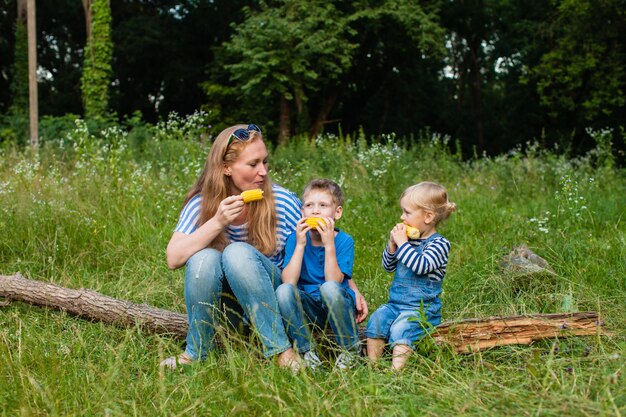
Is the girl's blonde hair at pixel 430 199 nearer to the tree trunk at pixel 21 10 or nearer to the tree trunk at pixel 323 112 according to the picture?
the tree trunk at pixel 323 112

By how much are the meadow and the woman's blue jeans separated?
0.43 feet

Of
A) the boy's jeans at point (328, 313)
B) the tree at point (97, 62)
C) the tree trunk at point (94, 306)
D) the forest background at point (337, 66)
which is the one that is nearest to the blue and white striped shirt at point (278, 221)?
the boy's jeans at point (328, 313)

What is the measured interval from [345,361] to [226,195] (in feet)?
3.63

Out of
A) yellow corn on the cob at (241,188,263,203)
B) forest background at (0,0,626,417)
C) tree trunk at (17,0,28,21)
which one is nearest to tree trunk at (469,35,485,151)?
forest background at (0,0,626,417)

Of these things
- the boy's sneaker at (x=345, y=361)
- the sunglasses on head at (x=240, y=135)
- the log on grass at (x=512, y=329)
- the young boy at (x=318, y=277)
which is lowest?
the boy's sneaker at (x=345, y=361)

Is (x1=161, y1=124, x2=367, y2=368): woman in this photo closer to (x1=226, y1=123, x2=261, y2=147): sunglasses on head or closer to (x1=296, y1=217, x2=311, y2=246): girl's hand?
(x1=226, y1=123, x2=261, y2=147): sunglasses on head

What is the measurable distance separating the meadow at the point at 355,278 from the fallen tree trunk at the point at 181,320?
0.06 m

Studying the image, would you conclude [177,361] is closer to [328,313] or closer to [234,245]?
[234,245]

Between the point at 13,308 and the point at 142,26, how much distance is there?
869 inches

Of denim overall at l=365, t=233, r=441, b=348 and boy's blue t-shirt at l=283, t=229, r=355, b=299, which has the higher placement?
boy's blue t-shirt at l=283, t=229, r=355, b=299

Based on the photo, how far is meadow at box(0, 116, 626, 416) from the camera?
232 cm

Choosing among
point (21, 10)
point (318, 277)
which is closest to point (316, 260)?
point (318, 277)

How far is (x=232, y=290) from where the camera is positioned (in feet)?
10.4

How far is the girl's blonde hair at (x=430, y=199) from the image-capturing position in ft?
10.5
